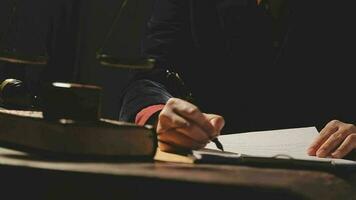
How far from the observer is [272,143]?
43.6 inches

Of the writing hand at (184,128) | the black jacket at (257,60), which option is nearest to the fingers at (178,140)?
the writing hand at (184,128)

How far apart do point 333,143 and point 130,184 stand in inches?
28.1

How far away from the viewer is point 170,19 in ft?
6.34

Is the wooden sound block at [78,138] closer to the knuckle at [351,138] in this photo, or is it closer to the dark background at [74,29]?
the knuckle at [351,138]

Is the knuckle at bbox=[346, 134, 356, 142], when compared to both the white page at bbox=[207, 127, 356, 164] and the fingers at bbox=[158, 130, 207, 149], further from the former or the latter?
the fingers at bbox=[158, 130, 207, 149]

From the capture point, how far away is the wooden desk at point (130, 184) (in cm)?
50

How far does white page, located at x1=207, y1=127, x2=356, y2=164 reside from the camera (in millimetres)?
1008

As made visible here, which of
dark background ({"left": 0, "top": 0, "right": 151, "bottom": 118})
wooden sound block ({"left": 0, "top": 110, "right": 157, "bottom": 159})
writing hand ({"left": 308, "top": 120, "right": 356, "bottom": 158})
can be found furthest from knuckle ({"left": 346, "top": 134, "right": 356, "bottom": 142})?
dark background ({"left": 0, "top": 0, "right": 151, "bottom": 118})

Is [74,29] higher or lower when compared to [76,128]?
lower

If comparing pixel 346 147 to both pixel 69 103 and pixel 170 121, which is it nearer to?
pixel 170 121

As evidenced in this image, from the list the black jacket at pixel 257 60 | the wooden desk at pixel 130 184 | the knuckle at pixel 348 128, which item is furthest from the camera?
the black jacket at pixel 257 60

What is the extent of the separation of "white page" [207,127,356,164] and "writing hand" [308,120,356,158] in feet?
0.08

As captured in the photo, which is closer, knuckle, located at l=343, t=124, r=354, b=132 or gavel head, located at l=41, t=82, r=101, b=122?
gavel head, located at l=41, t=82, r=101, b=122

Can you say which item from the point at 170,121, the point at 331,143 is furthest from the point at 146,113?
the point at 331,143
